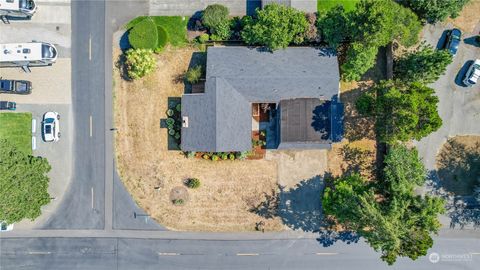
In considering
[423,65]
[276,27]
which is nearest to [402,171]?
[423,65]

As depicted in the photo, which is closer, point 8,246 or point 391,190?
point 391,190

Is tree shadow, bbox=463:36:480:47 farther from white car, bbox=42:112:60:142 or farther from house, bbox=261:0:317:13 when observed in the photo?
white car, bbox=42:112:60:142

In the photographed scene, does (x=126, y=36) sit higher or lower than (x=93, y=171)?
higher

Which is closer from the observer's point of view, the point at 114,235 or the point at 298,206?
the point at 114,235

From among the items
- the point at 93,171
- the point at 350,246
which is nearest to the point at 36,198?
the point at 93,171

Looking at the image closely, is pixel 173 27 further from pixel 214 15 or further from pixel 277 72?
pixel 277 72

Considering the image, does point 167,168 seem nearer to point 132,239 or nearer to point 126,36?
point 132,239
